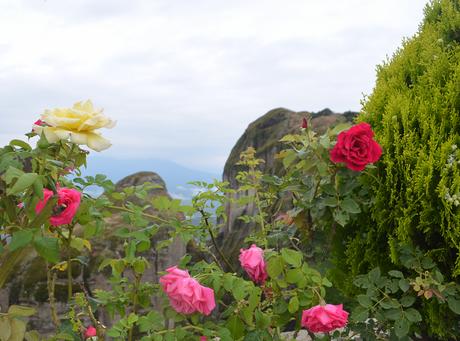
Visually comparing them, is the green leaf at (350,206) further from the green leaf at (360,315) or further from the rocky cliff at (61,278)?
the rocky cliff at (61,278)

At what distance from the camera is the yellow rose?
2.29 m

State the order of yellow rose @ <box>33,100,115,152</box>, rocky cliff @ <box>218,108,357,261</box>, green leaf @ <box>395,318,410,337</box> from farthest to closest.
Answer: rocky cliff @ <box>218,108,357,261</box>, green leaf @ <box>395,318,410,337</box>, yellow rose @ <box>33,100,115,152</box>

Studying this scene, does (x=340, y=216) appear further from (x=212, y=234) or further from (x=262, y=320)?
(x=212, y=234)

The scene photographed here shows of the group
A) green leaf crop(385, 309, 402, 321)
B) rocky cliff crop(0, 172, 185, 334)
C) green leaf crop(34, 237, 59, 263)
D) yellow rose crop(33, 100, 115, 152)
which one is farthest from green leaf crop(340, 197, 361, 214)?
rocky cliff crop(0, 172, 185, 334)

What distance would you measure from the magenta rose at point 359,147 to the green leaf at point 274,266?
0.64 meters

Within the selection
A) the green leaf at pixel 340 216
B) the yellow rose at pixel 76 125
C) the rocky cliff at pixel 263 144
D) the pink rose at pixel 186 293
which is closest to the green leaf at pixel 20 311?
the pink rose at pixel 186 293

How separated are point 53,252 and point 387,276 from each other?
2.06 meters

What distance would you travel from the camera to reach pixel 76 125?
7.56ft

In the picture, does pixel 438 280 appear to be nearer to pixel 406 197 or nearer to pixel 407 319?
pixel 407 319

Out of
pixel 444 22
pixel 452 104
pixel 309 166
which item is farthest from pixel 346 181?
pixel 444 22

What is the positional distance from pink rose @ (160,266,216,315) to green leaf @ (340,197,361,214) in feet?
3.01

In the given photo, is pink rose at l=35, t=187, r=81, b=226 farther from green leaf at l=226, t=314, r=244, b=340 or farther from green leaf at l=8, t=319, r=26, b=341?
green leaf at l=226, t=314, r=244, b=340

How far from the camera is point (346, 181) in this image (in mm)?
3264

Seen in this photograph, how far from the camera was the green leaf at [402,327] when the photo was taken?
2.83 metres
